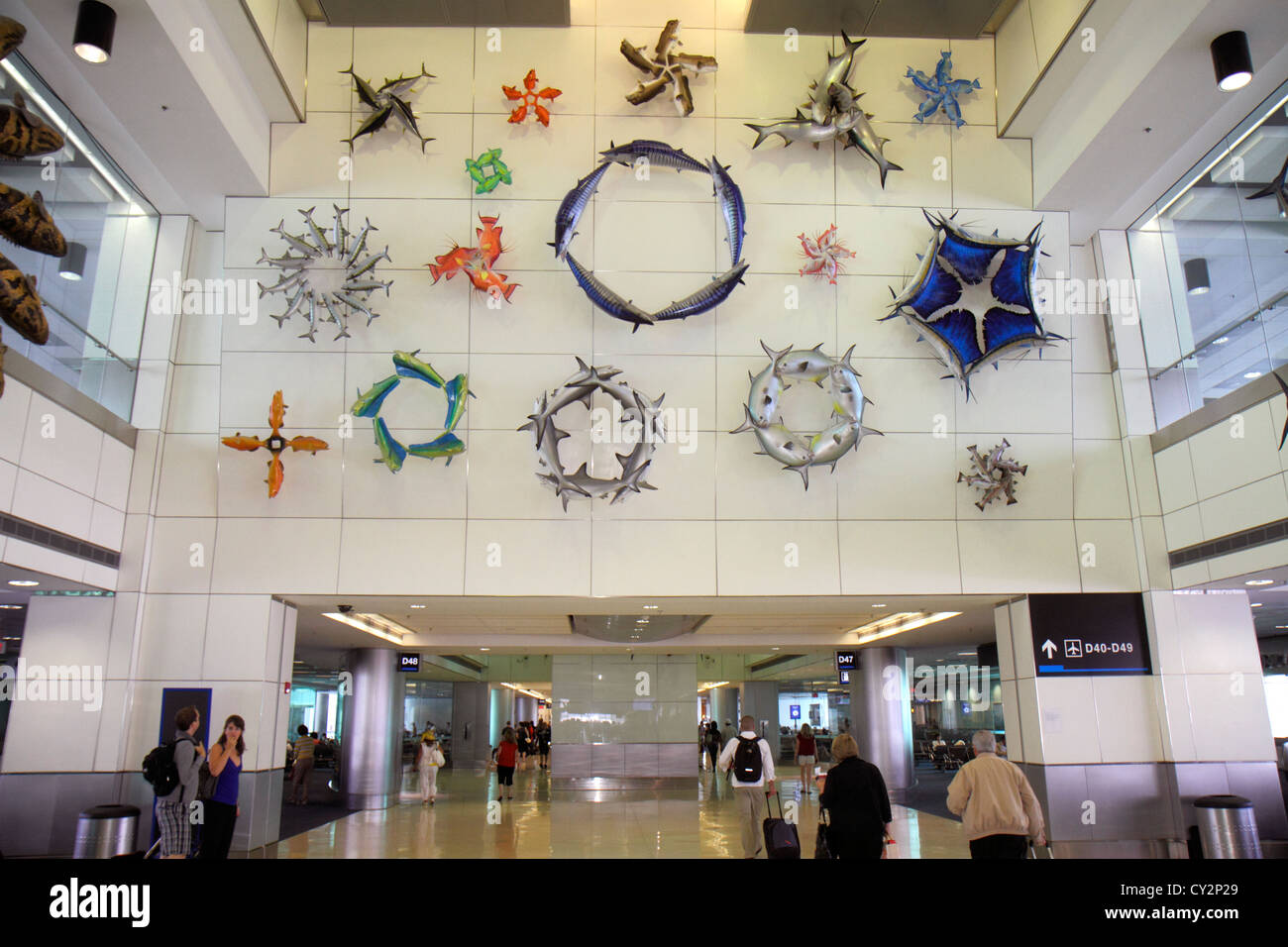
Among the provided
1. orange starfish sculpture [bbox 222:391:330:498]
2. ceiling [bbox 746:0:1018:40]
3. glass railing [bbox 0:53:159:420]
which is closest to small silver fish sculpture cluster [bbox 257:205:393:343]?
orange starfish sculpture [bbox 222:391:330:498]

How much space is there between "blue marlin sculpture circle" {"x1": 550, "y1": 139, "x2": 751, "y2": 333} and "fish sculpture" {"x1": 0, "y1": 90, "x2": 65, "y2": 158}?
5.63 meters

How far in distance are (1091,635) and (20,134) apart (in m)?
12.2

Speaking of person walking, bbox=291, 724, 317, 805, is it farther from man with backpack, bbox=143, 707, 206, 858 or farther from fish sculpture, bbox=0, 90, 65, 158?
fish sculpture, bbox=0, 90, 65, 158

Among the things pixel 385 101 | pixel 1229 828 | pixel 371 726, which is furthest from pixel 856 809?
pixel 371 726

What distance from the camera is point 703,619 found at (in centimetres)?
1667

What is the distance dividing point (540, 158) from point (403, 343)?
123 inches

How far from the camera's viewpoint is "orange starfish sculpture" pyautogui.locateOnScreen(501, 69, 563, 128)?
11.6 metres

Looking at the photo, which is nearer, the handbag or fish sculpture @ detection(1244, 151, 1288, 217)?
the handbag

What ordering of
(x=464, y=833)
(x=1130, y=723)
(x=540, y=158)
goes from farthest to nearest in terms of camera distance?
(x=464, y=833) < (x=540, y=158) < (x=1130, y=723)

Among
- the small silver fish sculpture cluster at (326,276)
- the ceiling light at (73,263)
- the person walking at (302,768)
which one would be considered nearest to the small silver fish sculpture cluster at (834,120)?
the small silver fish sculpture cluster at (326,276)

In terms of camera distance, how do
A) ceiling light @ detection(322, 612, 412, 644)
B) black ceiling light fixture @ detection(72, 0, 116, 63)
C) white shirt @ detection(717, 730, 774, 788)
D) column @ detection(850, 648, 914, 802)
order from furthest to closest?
1. column @ detection(850, 648, 914, 802)
2. ceiling light @ detection(322, 612, 412, 644)
3. white shirt @ detection(717, 730, 774, 788)
4. black ceiling light fixture @ detection(72, 0, 116, 63)
